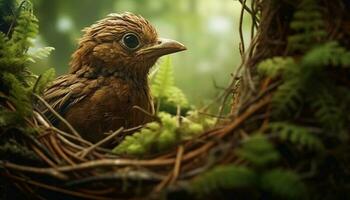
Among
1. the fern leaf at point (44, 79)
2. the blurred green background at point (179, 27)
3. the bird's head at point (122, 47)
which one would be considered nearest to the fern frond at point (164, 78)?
the fern leaf at point (44, 79)

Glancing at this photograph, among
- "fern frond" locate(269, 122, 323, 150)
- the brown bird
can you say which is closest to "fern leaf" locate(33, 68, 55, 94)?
the brown bird

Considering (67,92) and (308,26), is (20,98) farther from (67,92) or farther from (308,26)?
(308,26)

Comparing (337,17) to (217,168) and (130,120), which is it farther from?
(130,120)

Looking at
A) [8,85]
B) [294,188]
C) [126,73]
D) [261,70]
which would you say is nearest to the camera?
[294,188]

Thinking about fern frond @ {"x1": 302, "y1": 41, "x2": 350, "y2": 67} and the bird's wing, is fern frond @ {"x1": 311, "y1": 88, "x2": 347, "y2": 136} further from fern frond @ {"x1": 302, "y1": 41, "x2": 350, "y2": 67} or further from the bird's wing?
the bird's wing

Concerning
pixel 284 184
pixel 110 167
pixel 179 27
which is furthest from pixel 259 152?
pixel 179 27

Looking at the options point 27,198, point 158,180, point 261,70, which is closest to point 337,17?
point 261,70

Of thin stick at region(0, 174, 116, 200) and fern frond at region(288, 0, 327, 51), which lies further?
thin stick at region(0, 174, 116, 200)
